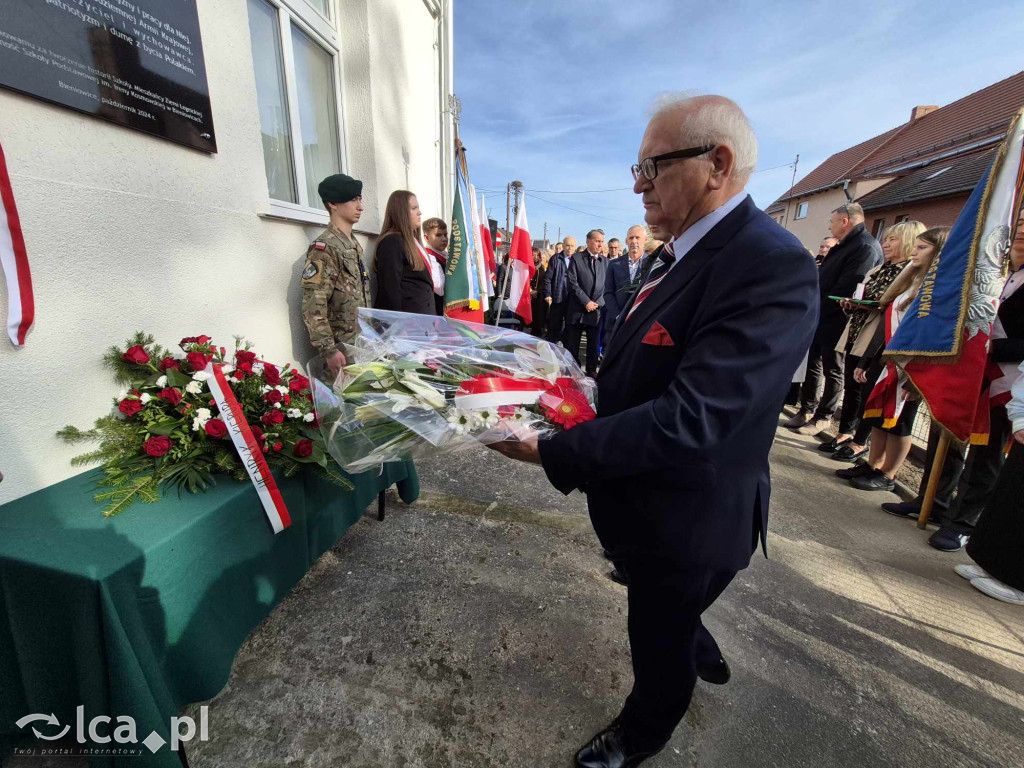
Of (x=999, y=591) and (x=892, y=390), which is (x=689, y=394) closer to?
(x=999, y=591)

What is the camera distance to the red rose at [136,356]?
6.00 ft

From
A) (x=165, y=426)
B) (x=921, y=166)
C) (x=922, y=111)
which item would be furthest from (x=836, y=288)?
(x=922, y=111)

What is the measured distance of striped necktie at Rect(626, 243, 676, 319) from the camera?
1274 mm

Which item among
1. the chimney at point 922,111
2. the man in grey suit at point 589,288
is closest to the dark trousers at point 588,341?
the man in grey suit at point 589,288

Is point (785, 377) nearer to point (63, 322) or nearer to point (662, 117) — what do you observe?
point (662, 117)

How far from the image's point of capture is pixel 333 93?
3.75m

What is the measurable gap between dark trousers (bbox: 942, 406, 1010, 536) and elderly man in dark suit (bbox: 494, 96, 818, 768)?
2487 millimetres

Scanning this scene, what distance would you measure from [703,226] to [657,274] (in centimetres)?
22

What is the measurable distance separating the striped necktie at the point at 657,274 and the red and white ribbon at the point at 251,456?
4.85 feet

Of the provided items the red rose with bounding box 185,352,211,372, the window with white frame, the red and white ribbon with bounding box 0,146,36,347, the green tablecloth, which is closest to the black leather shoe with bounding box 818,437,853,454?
the green tablecloth

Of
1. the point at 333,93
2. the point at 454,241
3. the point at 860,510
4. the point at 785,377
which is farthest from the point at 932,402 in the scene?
the point at 333,93

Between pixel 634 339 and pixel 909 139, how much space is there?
32979 mm

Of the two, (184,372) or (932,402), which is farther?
(932,402)

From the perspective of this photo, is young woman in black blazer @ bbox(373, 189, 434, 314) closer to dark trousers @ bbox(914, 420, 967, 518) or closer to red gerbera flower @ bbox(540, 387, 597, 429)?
red gerbera flower @ bbox(540, 387, 597, 429)
